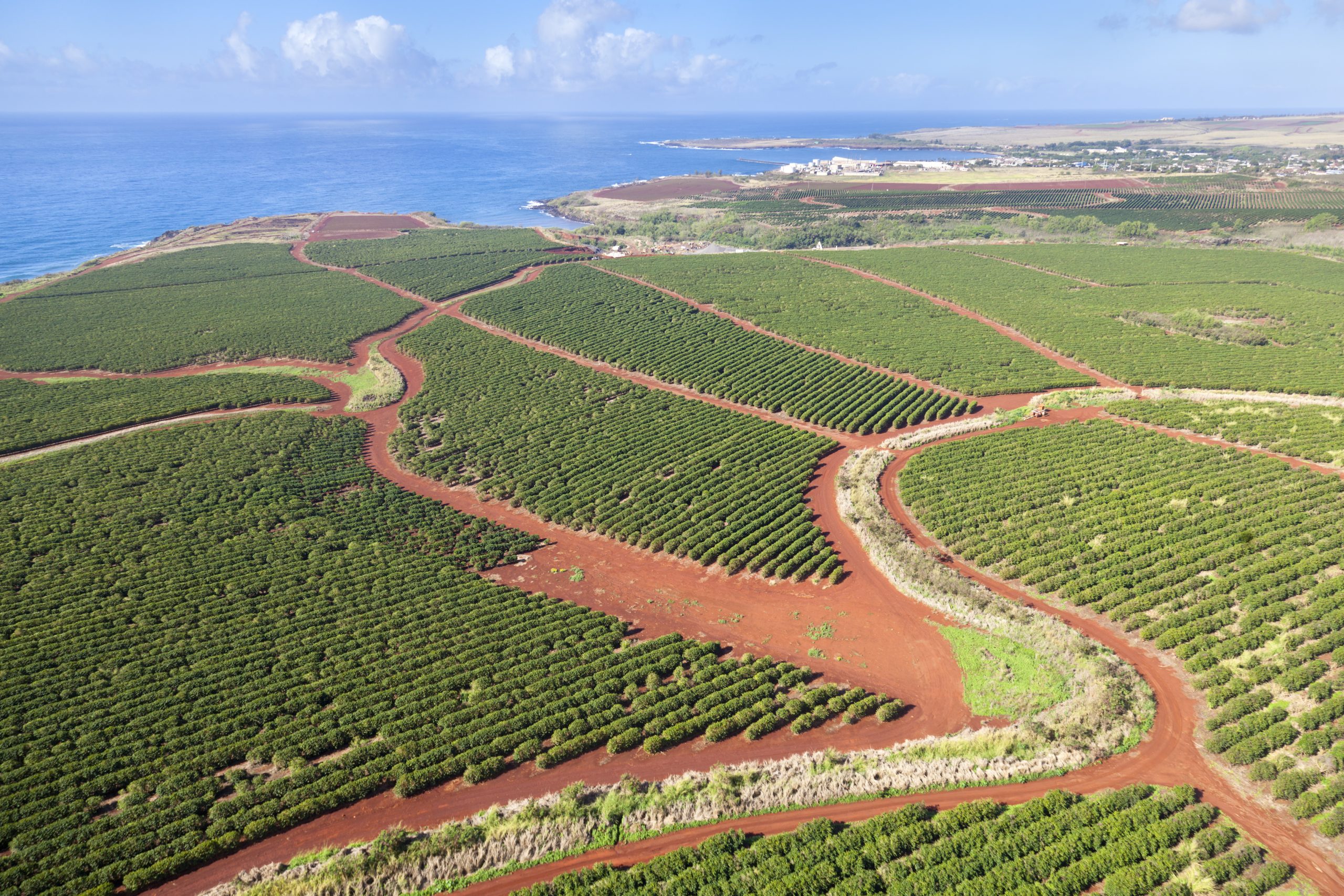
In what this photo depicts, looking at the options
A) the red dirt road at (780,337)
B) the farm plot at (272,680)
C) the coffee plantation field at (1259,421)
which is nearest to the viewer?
the farm plot at (272,680)

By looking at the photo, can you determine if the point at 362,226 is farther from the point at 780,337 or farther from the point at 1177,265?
the point at 1177,265

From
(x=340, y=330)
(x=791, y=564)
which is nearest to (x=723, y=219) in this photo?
(x=340, y=330)

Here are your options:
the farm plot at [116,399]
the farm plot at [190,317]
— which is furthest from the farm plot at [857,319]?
the farm plot at [116,399]

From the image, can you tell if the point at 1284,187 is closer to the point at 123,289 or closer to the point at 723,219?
the point at 723,219

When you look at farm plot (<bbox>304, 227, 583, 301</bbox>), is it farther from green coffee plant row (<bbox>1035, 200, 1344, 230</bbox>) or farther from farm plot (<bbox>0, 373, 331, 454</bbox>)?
green coffee plant row (<bbox>1035, 200, 1344, 230</bbox>)

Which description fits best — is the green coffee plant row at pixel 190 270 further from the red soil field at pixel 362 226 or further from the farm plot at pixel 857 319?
the farm plot at pixel 857 319

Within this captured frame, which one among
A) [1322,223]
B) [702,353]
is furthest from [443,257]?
[1322,223]
